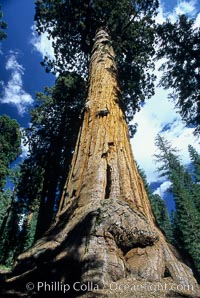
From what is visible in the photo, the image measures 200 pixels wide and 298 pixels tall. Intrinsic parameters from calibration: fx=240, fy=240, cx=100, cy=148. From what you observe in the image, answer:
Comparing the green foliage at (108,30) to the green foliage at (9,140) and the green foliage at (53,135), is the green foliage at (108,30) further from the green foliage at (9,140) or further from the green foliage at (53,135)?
the green foliage at (9,140)

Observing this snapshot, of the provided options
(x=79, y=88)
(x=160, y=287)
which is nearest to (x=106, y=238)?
(x=160, y=287)

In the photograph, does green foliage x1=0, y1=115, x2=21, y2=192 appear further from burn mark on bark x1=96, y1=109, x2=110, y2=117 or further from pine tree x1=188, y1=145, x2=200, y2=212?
pine tree x1=188, y1=145, x2=200, y2=212

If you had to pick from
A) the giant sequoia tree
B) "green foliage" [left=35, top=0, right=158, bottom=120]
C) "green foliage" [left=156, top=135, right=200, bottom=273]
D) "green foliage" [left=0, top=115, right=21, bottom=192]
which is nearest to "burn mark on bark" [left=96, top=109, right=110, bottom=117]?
the giant sequoia tree

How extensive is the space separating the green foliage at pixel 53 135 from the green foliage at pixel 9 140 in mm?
7107

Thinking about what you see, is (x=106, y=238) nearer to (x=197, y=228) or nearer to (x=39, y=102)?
(x=39, y=102)

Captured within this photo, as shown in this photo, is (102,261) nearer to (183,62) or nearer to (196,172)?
(183,62)

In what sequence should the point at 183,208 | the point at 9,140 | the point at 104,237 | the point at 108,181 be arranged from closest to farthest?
the point at 104,237 < the point at 108,181 < the point at 9,140 < the point at 183,208

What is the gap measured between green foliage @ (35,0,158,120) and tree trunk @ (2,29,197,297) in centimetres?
788

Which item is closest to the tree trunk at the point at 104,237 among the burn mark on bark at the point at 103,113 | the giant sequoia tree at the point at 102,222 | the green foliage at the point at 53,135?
the giant sequoia tree at the point at 102,222

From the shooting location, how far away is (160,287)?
8.78 feet

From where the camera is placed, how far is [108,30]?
10.6 metres

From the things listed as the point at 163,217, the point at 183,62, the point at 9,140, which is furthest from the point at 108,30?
the point at 163,217

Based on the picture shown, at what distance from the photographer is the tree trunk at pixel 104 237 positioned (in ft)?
9.07

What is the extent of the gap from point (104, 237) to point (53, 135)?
11506mm
